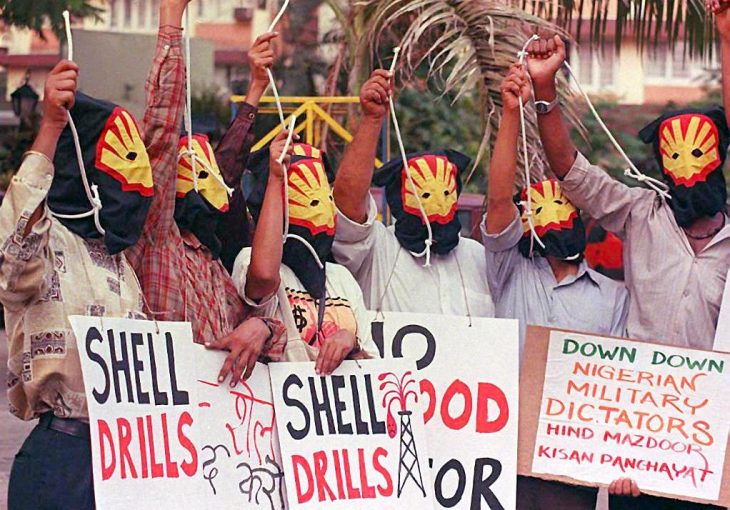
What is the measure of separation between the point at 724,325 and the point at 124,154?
2.04 meters

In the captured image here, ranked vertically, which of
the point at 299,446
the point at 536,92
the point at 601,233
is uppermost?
→ the point at 536,92

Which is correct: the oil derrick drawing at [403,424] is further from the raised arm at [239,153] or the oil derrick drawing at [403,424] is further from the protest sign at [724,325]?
the protest sign at [724,325]

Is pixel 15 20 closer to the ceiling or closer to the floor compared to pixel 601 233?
closer to the ceiling

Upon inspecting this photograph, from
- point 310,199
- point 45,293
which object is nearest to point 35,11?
point 310,199

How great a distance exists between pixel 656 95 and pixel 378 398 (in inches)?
1337

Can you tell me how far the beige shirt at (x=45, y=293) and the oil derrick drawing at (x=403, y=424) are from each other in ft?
3.08

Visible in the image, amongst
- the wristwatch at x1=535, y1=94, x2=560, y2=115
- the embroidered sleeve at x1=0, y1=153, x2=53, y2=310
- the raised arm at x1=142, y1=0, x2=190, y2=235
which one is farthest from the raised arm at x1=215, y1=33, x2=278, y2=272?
the embroidered sleeve at x1=0, y1=153, x2=53, y2=310

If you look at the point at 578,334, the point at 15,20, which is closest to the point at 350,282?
the point at 578,334

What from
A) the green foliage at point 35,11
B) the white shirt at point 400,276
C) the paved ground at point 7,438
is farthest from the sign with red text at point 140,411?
the green foliage at point 35,11

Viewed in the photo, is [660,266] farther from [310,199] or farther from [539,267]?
[310,199]

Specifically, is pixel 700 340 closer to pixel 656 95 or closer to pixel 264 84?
pixel 264 84

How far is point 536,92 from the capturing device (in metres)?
5.16

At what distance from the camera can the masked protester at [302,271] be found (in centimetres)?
448

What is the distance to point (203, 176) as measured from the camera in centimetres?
463
